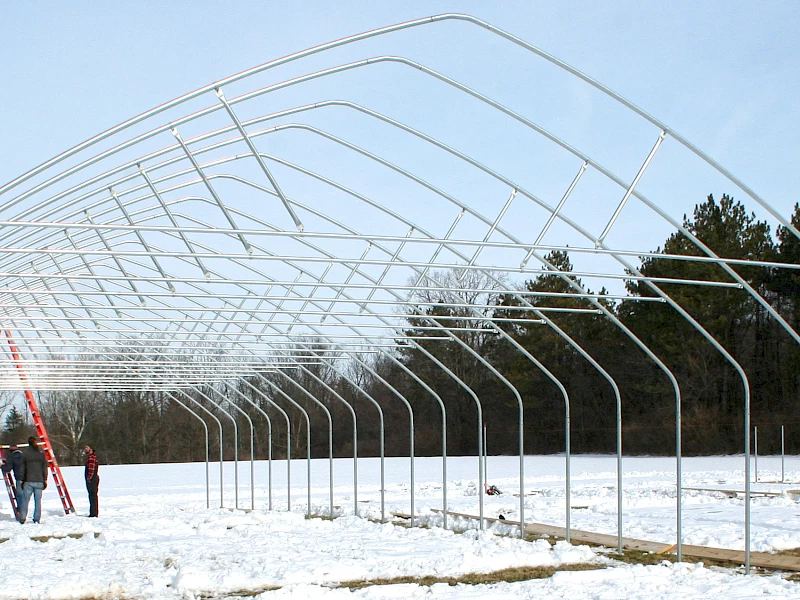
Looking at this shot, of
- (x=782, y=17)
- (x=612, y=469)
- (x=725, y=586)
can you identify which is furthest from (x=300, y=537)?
(x=612, y=469)

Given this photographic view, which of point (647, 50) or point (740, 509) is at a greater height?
point (647, 50)

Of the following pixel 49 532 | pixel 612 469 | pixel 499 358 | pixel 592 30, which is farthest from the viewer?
pixel 499 358

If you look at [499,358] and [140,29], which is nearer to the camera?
[140,29]

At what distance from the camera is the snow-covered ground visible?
418 inches

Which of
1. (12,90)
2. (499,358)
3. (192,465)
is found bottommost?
(192,465)

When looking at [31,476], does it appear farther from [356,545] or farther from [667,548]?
[667,548]

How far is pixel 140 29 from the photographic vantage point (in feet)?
30.5

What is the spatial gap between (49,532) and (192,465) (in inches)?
956

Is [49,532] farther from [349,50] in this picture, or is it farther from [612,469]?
[612,469]

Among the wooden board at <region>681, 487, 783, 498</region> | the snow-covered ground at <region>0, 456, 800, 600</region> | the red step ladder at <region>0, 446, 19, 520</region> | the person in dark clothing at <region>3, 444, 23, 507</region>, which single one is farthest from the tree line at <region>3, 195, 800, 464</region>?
the person in dark clothing at <region>3, 444, 23, 507</region>

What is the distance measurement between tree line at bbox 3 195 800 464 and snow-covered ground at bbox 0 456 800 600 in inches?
639

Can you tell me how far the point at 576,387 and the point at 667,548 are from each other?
38597 mm

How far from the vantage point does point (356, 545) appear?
1412 centimetres

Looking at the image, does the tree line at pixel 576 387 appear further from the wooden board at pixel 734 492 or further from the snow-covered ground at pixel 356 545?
the snow-covered ground at pixel 356 545
